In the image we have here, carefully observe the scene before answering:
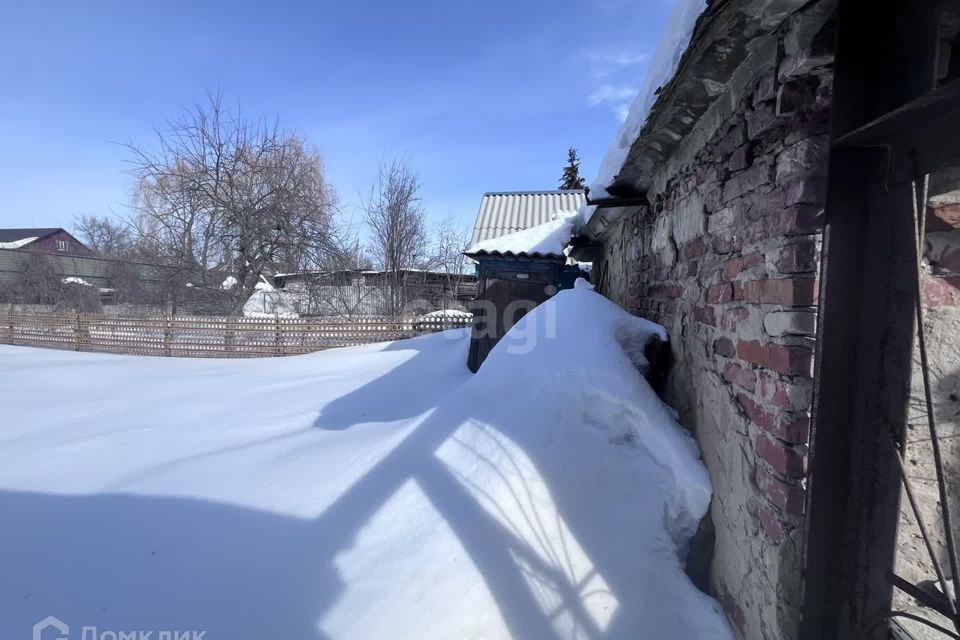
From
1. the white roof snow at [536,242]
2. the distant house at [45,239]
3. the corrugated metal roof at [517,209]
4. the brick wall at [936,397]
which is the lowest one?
the brick wall at [936,397]

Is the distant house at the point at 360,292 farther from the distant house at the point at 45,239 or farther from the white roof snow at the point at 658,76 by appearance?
the distant house at the point at 45,239

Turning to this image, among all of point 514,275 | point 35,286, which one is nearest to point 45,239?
point 35,286

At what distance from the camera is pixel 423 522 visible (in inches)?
75.4

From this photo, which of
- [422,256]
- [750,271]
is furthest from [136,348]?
[750,271]

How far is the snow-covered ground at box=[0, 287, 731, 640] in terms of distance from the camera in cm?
157

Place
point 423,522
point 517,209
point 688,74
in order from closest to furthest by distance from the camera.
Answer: point 688,74 → point 423,522 → point 517,209

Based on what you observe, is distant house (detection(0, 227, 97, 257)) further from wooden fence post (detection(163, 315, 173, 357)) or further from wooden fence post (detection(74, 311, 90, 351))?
wooden fence post (detection(163, 315, 173, 357))

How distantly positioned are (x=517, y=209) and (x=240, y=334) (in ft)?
25.3

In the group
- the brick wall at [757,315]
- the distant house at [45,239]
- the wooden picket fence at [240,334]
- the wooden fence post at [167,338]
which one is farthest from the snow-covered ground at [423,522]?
the distant house at [45,239]

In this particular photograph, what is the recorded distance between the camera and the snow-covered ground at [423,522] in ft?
5.15

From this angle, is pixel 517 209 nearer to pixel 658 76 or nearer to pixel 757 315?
pixel 658 76

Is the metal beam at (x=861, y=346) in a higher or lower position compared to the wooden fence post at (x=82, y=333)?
higher

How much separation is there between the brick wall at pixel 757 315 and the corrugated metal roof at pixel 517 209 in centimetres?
601

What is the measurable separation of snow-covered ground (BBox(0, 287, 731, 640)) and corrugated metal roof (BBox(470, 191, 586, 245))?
4897 mm
